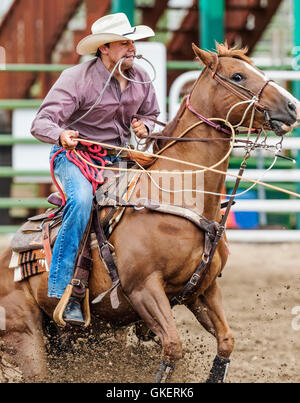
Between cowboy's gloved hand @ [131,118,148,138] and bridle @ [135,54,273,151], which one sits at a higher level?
bridle @ [135,54,273,151]

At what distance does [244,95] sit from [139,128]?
69cm

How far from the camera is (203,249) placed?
3920 mm

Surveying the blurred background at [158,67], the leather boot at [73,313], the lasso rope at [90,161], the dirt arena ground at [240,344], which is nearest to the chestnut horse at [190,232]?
the leather boot at [73,313]

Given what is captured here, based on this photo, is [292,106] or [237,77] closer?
[292,106]

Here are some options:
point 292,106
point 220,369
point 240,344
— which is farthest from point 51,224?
point 240,344

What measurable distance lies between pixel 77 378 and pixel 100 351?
0.22 metres

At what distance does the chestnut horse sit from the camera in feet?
12.6

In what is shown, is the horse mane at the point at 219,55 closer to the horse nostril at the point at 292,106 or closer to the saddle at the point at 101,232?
the saddle at the point at 101,232

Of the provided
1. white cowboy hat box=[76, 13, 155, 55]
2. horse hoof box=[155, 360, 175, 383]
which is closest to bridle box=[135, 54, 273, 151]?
white cowboy hat box=[76, 13, 155, 55]

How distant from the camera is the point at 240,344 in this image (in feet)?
18.3

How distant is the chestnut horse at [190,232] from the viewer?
3834mm

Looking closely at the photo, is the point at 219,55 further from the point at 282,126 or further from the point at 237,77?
the point at 282,126

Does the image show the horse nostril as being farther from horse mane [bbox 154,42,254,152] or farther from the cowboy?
the cowboy

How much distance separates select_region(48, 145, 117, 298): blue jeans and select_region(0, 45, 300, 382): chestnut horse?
5.6 inches
